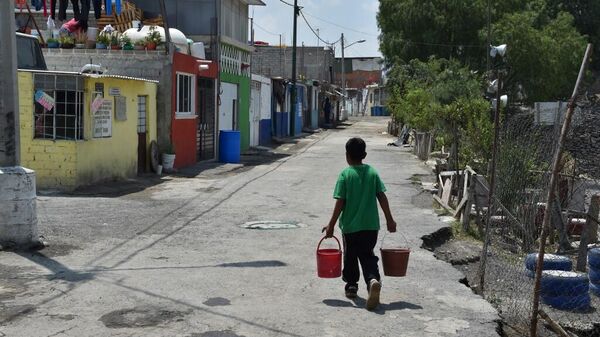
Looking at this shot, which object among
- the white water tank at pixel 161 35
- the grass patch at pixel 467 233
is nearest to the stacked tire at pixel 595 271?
the grass patch at pixel 467 233

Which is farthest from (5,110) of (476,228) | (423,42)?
(423,42)

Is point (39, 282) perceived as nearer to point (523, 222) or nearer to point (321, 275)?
point (321, 275)

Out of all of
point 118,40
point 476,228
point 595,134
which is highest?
point 118,40

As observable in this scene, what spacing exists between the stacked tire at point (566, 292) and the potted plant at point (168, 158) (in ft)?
42.2

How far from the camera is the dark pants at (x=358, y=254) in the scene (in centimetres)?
661

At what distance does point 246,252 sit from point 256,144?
23.0 metres

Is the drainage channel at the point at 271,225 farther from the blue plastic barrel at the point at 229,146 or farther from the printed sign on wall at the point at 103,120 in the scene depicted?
the blue plastic barrel at the point at 229,146

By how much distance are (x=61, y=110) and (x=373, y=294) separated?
33.2 ft

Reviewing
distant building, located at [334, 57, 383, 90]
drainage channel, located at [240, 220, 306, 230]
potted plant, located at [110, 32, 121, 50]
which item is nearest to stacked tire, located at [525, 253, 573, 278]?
drainage channel, located at [240, 220, 306, 230]

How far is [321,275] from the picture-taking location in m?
6.72

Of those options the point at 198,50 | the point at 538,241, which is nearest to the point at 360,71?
the point at 198,50

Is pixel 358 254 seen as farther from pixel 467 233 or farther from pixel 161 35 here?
pixel 161 35

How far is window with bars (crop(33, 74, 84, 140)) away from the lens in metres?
14.3

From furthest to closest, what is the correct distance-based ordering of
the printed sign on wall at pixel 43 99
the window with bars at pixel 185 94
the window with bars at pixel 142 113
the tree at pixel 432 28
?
the tree at pixel 432 28
the window with bars at pixel 185 94
the window with bars at pixel 142 113
the printed sign on wall at pixel 43 99
